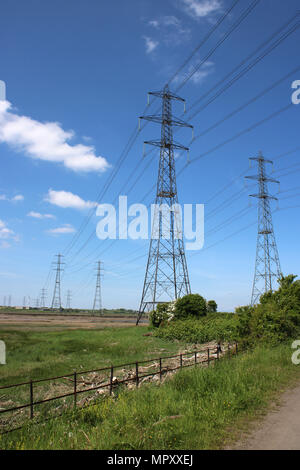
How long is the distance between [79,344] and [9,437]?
20.2 meters

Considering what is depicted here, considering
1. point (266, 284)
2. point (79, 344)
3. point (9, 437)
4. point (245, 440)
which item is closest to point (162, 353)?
point (79, 344)

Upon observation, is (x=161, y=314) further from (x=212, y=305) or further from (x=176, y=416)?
(x=176, y=416)

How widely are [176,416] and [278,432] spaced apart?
2253 millimetres

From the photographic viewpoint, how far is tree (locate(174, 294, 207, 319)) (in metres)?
35.5

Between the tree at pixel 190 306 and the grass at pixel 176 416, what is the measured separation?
2354 centimetres

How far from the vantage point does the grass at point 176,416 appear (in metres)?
6.53

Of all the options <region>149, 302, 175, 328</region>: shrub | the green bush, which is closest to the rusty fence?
the green bush

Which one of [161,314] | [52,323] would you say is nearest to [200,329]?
[161,314]

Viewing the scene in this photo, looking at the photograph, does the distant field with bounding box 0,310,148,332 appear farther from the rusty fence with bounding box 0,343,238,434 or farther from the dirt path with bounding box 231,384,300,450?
the dirt path with bounding box 231,384,300,450

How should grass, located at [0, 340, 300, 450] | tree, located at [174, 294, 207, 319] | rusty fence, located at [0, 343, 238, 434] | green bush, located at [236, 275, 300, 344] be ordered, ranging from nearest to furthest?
grass, located at [0, 340, 300, 450] < rusty fence, located at [0, 343, 238, 434] < green bush, located at [236, 275, 300, 344] < tree, located at [174, 294, 207, 319]

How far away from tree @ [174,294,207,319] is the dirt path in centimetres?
2700

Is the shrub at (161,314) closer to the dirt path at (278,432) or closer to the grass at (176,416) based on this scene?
the grass at (176,416)
